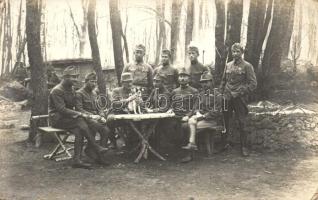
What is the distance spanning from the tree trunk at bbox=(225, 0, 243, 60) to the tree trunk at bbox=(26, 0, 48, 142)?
3.17 metres

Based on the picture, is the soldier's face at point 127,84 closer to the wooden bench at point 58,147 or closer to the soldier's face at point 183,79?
the soldier's face at point 183,79

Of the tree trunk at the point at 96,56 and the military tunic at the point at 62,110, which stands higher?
the tree trunk at the point at 96,56

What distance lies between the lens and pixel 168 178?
5.60 meters

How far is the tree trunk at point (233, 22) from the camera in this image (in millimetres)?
6984

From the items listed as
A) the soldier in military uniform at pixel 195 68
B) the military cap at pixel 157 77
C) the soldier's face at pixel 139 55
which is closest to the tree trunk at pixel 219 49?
the soldier in military uniform at pixel 195 68

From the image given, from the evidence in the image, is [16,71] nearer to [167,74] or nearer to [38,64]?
[38,64]

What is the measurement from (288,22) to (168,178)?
337 cm

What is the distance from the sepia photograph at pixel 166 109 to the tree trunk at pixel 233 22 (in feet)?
0.06

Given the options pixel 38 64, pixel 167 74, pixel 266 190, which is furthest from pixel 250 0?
pixel 38 64

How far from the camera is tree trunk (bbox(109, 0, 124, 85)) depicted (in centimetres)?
663

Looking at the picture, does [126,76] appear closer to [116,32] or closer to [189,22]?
[116,32]

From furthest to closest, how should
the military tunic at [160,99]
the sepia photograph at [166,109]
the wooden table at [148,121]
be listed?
the military tunic at [160,99]
the wooden table at [148,121]
the sepia photograph at [166,109]

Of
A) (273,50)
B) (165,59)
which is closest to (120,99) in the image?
(165,59)

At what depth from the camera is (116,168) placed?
6008 mm
